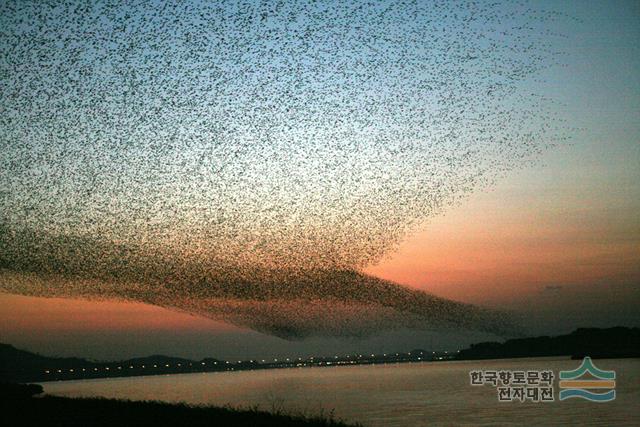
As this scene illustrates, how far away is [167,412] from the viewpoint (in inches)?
1382

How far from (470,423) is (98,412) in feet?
82.1

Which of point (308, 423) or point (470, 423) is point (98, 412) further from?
point (470, 423)

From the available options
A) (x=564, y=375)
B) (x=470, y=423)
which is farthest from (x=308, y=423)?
(x=564, y=375)

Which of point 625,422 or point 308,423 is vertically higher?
point 308,423

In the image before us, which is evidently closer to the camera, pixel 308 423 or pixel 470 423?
pixel 308 423

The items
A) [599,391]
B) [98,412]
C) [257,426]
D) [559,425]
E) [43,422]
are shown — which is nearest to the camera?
[257,426]

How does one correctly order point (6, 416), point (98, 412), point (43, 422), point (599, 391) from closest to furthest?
point (43, 422), point (6, 416), point (98, 412), point (599, 391)

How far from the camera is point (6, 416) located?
34.0 metres

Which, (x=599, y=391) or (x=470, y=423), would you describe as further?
(x=599, y=391)

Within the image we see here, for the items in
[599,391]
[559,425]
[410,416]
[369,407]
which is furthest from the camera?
[599,391]

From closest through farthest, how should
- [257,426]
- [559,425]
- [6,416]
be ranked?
[257,426]
[6,416]
[559,425]

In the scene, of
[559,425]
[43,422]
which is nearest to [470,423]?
[559,425]

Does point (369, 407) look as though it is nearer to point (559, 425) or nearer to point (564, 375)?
→ point (559, 425)

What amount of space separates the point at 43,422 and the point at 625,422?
36548mm
